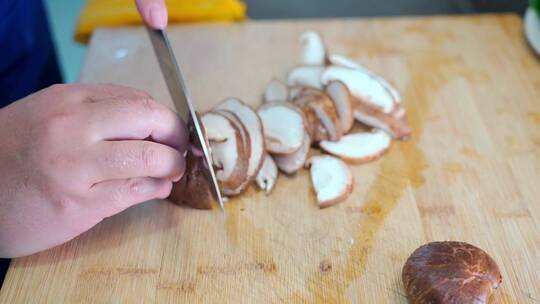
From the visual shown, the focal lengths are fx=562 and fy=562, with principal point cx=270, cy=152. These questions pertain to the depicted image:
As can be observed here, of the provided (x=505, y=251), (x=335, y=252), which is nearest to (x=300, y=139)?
(x=335, y=252)

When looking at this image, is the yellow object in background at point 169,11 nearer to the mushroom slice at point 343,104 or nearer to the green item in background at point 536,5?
the mushroom slice at point 343,104

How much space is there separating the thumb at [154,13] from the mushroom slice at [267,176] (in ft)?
1.43

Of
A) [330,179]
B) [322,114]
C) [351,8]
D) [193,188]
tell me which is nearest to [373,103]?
[322,114]

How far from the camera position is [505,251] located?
1.30 m

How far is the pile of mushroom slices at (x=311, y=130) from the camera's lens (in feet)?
4.64

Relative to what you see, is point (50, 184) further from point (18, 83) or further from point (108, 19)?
point (108, 19)

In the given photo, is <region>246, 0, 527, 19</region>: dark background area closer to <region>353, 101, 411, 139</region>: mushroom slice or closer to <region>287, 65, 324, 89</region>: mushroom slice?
<region>287, 65, 324, 89</region>: mushroom slice

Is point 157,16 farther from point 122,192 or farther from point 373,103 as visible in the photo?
point 373,103

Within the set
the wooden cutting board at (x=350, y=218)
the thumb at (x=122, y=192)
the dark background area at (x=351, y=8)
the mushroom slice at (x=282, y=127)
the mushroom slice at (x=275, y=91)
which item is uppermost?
the thumb at (x=122, y=192)

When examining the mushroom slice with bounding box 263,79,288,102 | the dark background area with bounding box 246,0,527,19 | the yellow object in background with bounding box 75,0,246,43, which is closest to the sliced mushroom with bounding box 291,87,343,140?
the mushroom slice with bounding box 263,79,288,102

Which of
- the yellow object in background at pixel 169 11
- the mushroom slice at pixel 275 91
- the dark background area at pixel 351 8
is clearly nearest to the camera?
the mushroom slice at pixel 275 91

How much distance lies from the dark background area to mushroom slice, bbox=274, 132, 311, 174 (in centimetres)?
127

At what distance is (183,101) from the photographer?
125 cm

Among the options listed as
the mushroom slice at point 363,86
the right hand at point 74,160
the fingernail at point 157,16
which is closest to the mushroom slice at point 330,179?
the mushroom slice at point 363,86
